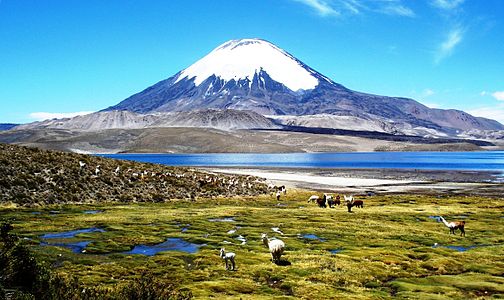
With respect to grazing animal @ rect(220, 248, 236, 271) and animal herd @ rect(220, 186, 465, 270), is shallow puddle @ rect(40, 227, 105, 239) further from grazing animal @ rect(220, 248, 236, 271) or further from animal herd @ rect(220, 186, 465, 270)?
animal herd @ rect(220, 186, 465, 270)

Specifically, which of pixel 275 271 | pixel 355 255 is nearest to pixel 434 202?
pixel 355 255

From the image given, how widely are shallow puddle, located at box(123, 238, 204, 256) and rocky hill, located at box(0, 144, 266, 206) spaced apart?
24.5 m

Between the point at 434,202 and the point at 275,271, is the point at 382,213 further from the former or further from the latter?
the point at 275,271

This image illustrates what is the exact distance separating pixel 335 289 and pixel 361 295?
140 cm

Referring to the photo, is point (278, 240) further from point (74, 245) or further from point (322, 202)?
point (322, 202)

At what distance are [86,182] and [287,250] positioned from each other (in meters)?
38.7

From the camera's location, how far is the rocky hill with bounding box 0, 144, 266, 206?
51.5 meters

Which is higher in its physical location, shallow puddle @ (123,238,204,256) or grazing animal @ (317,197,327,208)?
shallow puddle @ (123,238,204,256)

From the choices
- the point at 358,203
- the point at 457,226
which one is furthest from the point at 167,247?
the point at 358,203

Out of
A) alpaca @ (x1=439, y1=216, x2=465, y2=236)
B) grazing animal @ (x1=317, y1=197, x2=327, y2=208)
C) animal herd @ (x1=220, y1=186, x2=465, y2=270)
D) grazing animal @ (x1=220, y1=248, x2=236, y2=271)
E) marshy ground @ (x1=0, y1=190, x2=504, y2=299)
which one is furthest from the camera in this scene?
grazing animal @ (x1=317, y1=197, x2=327, y2=208)

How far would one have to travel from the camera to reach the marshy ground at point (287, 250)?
2173cm

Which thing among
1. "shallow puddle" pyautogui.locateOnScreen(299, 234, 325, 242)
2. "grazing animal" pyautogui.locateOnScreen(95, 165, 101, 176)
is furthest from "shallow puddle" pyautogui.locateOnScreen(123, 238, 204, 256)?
"grazing animal" pyautogui.locateOnScreen(95, 165, 101, 176)

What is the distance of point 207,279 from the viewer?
2216 centimetres

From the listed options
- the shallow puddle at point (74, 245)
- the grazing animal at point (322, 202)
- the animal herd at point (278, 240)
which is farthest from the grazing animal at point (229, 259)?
the grazing animal at point (322, 202)
